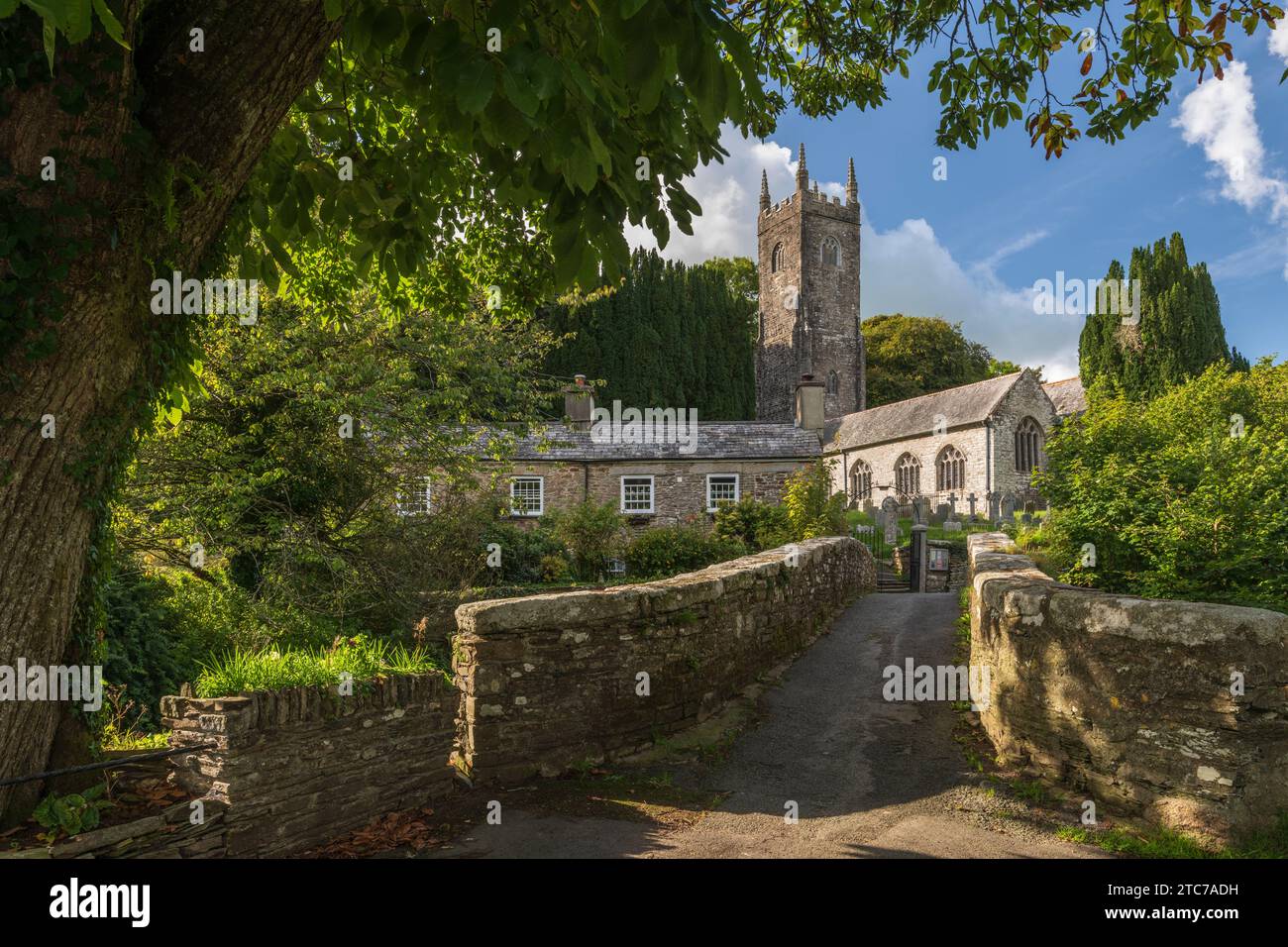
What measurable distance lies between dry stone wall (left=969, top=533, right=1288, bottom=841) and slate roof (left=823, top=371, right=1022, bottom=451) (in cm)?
3307

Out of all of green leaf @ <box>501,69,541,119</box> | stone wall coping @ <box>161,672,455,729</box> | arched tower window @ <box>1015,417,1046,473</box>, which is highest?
arched tower window @ <box>1015,417,1046,473</box>

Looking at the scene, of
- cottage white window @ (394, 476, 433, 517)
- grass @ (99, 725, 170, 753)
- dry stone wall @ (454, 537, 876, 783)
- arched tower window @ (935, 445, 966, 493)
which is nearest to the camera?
grass @ (99, 725, 170, 753)

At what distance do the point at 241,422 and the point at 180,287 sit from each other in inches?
391

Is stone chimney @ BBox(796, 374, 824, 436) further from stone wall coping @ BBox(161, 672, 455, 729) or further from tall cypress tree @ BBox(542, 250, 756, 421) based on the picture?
stone wall coping @ BBox(161, 672, 455, 729)

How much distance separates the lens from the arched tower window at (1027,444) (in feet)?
139

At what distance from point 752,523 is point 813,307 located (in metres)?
42.7

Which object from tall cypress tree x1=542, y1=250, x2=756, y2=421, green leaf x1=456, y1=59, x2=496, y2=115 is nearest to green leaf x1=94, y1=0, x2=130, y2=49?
green leaf x1=456, y1=59, x2=496, y2=115

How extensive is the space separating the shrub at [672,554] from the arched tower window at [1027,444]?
92.6 ft

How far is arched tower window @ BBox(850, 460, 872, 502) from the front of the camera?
161 feet

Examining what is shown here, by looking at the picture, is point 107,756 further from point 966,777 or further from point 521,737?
point 966,777

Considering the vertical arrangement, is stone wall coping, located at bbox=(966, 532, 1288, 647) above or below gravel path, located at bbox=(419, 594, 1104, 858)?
above

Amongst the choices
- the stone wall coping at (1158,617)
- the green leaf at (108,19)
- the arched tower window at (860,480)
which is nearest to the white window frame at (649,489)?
the stone wall coping at (1158,617)
